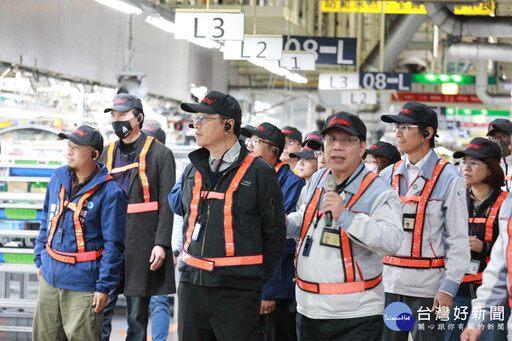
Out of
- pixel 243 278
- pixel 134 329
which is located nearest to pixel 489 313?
pixel 243 278

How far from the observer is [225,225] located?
381cm

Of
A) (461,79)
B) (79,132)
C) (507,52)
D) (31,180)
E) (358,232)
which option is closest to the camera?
(358,232)

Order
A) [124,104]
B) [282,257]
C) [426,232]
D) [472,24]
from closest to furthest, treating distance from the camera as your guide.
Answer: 1. [426,232]
2. [282,257]
3. [124,104]
4. [472,24]

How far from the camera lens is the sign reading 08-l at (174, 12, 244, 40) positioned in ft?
33.9

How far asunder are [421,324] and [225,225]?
4.66 ft

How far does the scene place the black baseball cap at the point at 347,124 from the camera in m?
3.76

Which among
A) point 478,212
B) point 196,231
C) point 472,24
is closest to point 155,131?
point 478,212

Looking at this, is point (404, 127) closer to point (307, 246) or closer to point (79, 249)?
point (307, 246)

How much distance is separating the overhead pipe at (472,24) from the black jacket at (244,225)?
13106 millimetres

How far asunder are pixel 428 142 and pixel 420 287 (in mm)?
845

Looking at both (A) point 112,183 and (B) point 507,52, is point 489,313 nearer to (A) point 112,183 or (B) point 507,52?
(A) point 112,183

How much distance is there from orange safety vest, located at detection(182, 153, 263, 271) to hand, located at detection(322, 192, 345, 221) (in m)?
0.53

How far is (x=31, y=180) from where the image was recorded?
7715mm

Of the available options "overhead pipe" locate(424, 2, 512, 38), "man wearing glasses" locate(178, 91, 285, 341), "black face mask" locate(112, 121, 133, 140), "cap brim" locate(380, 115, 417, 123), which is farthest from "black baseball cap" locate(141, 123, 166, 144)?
"overhead pipe" locate(424, 2, 512, 38)
